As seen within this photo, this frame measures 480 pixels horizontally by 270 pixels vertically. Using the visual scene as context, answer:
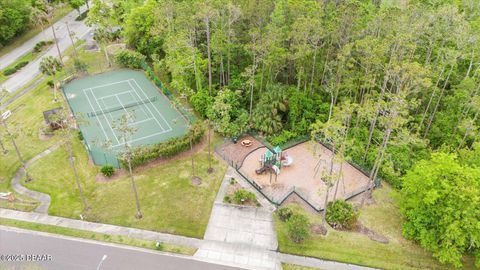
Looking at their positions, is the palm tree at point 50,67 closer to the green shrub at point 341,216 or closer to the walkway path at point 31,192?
the walkway path at point 31,192

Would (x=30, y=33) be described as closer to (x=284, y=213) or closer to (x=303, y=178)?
(x=303, y=178)

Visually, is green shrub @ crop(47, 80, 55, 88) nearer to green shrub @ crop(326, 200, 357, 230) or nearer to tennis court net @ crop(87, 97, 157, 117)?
tennis court net @ crop(87, 97, 157, 117)

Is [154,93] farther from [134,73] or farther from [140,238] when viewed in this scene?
[140,238]

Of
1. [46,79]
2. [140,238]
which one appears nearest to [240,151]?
[140,238]

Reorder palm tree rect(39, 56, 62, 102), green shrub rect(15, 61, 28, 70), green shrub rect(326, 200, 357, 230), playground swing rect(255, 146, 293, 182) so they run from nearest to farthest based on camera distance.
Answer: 1. green shrub rect(326, 200, 357, 230)
2. playground swing rect(255, 146, 293, 182)
3. palm tree rect(39, 56, 62, 102)
4. green shrub rect(15, 61, 28, 70)

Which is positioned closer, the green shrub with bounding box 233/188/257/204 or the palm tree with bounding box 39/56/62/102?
the green shrub with bounding box 233/188/257/204

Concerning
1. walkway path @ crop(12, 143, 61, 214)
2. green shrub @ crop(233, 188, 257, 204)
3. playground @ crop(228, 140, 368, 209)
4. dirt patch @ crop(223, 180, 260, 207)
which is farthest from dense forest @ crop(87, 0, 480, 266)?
walkway path @ crop(12, 143, 61, 214)
